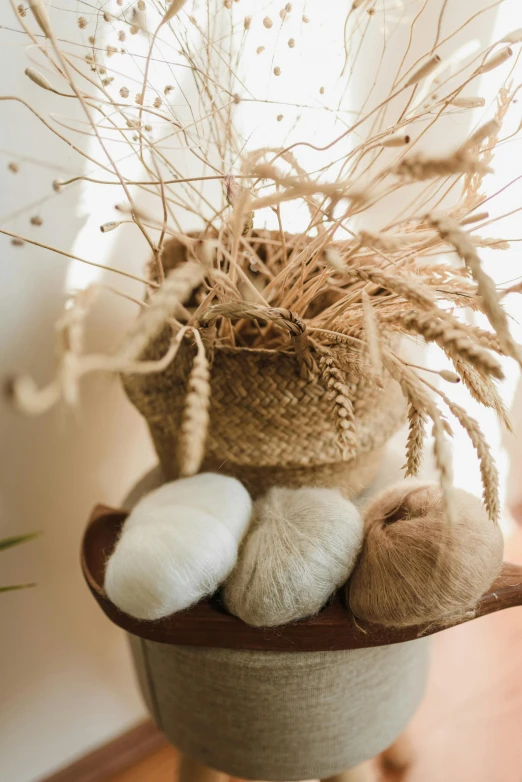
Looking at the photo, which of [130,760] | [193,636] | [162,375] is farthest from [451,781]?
[162,375]

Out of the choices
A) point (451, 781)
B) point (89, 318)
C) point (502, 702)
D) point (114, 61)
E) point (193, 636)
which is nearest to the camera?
point (193, 636)

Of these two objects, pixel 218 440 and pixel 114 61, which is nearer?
pixel 218 440

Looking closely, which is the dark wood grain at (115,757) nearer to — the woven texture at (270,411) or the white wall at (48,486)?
the white wall at (48,486)

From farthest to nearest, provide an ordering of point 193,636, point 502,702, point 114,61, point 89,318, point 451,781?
1. point 502,702
2. point 451,781
3. point 89,318
4. point 114,61
5. point 193,636

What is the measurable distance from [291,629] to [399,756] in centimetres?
72

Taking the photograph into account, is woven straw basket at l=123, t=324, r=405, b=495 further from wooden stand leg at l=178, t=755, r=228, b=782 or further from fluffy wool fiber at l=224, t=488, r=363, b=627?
wooden stand leg at l=178, t=755, r=228, b=782

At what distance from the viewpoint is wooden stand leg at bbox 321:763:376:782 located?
74 cm

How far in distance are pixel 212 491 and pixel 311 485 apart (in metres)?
0.11

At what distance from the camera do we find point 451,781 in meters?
1.01

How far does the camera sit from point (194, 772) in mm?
786

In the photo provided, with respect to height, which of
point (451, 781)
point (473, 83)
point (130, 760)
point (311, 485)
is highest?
point (473, 83)

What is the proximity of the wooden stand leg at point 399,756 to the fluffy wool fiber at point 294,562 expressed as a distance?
728 mm

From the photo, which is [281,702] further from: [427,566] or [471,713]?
[471,713]

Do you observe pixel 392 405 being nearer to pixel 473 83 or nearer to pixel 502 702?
pixel 473 83
